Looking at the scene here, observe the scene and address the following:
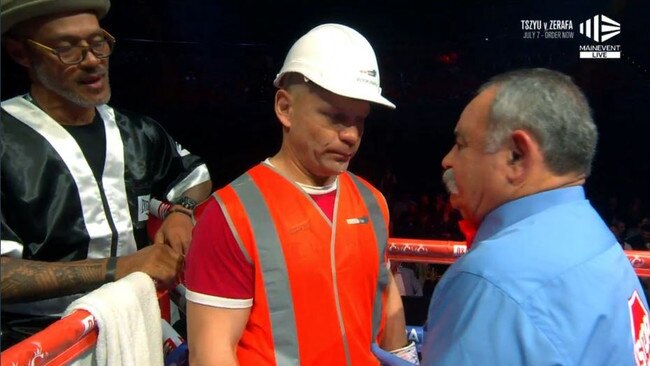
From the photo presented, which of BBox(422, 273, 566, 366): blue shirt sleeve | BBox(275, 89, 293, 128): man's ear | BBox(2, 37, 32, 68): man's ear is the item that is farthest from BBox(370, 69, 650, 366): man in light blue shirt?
BBox(2, 37, 32, 68): man's ear

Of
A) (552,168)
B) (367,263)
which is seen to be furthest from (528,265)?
(367,263)

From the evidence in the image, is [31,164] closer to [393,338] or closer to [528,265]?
[393,338]

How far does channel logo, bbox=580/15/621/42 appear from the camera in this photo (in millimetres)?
7680

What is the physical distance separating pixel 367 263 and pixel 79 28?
809 millimetres

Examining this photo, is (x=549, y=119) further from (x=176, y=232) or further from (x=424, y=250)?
(x=424, y=250)

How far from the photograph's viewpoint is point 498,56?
7.89 meters

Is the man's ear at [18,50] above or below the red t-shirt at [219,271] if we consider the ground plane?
above

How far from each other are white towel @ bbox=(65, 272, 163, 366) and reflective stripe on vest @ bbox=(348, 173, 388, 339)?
0.44m

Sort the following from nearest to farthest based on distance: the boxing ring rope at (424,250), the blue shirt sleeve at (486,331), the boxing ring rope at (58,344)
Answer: the blue shirt sleeve at (486,331) < the boxing ring rope at (58,344) < the boxing ring rope at (424,250)

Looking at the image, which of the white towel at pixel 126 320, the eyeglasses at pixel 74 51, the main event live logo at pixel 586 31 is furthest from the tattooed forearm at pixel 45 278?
the main event live logo at pixel 586 31

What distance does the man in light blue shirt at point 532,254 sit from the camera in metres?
0.89

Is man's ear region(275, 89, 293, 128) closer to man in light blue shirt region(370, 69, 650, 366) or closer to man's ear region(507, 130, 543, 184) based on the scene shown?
man in light blue shirt region(370, 69, 650, 366)

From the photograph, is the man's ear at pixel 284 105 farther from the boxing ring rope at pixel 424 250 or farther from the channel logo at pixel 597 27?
the channel logo at pixel 597 27

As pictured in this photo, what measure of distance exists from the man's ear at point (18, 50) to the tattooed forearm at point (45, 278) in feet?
1.60
